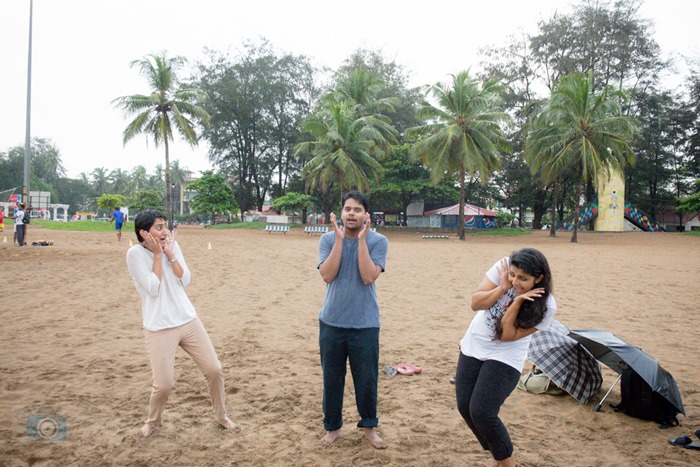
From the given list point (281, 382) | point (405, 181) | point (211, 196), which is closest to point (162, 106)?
point (211, 196)

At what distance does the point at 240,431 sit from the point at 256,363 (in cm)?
161

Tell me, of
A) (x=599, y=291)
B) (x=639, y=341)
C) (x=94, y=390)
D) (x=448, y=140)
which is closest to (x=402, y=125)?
(x=448, y=140)

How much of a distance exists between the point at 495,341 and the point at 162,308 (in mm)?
2209

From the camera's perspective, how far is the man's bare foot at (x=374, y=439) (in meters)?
3.25

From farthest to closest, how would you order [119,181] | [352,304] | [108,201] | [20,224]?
[119,181] < [108,201] < [20,224] < [352,304]

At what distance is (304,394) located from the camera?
4.26m

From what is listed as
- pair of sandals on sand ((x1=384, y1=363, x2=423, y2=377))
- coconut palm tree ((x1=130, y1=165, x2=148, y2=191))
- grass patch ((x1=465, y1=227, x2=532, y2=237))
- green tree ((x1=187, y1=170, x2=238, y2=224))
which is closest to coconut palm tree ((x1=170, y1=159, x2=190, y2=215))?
coconut palm tree ((x1=130, y1=165, x2=148, y2=191))

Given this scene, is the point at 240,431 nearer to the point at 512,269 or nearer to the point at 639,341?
the point at 512,269

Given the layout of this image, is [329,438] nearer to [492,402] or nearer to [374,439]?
[374,439]

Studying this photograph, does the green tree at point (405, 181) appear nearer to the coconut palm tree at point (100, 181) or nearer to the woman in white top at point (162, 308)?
the woman in white top at point (162, 308)

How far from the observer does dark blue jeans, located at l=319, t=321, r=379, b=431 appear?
303 cm

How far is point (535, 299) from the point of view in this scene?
260 centimetres

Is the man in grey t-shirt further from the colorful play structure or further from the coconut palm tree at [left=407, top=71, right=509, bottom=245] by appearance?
the colorful play structure

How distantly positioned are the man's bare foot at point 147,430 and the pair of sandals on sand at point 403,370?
2.35 m
